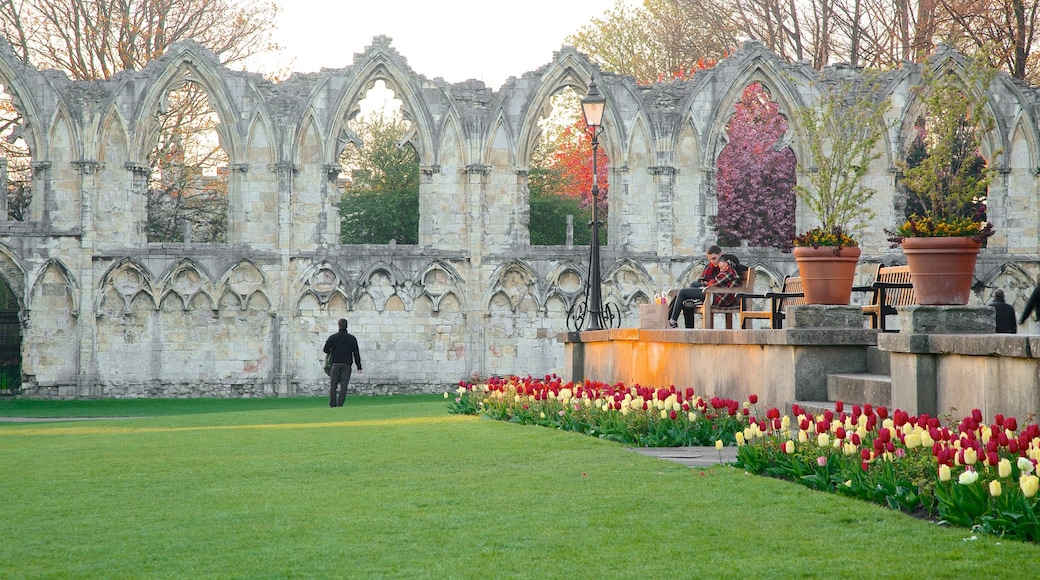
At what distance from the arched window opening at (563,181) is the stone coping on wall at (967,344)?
27588 mm

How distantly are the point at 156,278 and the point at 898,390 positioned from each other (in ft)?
57.3

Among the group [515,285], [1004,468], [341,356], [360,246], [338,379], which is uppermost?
[360,246]

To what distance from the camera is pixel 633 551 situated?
6398mm

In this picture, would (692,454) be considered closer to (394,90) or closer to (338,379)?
(338,379)

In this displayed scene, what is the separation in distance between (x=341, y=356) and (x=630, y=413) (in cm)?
962

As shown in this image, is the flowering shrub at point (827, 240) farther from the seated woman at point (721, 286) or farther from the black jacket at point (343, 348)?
the black jacket at point (343, 348)

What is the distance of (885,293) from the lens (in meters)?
12.8

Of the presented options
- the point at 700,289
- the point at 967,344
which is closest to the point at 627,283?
the point at 700,289

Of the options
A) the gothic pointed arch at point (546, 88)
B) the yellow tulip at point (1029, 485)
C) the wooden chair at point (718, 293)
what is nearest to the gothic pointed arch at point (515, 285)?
the gothic pointed arch at point (546, 88)

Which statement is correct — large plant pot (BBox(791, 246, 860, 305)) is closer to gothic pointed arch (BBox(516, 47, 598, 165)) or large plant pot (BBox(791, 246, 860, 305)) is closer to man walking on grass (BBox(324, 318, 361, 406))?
man walking on grass (BBox(324, 318, 361, 406))

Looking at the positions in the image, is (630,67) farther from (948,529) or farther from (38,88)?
(948,529)

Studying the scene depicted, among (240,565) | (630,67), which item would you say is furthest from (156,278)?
(630,67)

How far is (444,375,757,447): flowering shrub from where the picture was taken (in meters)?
11.1

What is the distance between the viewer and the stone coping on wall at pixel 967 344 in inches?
308
